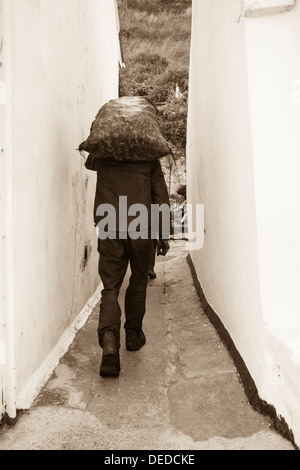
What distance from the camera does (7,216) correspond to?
88.0 inches

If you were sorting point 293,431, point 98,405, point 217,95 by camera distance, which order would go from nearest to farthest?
1. point 293,431
2. point 98,405
3. point 217,95

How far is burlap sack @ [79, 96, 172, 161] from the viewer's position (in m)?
2.94

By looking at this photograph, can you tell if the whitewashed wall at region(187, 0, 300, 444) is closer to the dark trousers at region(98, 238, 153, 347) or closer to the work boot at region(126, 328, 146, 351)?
the dark trousers at region(98, 238, 153, 347)

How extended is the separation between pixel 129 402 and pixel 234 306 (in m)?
0.97

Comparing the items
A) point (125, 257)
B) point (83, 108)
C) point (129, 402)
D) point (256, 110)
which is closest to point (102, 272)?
point (125, 257)

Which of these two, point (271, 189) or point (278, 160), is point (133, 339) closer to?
point (271, 189)

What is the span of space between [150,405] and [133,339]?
2.81ft

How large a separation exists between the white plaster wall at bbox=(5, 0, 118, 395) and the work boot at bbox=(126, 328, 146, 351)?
52cm

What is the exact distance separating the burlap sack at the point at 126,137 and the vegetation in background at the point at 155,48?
12.5m

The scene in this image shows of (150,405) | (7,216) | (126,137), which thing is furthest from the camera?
(126,137)

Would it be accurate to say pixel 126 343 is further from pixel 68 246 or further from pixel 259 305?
pixel 259 305

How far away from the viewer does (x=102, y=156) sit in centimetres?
301

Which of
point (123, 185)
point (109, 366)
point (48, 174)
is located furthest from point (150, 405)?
point (48, 174)

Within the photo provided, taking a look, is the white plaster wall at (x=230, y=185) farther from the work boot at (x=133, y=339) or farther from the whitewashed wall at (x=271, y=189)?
the work boot at (x=133, y=339)
